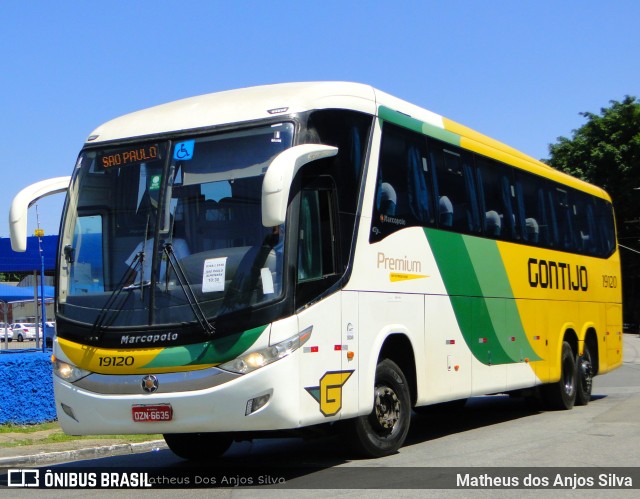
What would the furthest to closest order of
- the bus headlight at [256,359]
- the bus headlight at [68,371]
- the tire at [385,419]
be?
1. the tire at [385,419]
2. the bus headlight at [68,371]
3. the bus headlight at [256,359]

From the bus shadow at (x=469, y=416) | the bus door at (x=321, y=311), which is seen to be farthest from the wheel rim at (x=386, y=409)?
the bus shadow at (x=469, y=416)

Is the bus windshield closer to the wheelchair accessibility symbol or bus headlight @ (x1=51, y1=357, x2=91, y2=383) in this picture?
the wheelchair accessibility symbol

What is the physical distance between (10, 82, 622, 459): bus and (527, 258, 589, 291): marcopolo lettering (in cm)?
336

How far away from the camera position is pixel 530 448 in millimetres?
10797

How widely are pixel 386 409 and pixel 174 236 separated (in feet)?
9.96

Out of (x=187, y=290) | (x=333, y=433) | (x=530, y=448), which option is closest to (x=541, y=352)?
(x=530, y=448)

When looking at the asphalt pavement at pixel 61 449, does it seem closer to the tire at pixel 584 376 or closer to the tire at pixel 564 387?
the tire at pixel 564 387

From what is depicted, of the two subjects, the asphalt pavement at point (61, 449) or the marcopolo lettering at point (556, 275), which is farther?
the marcopolo lettering at point (556, 275)

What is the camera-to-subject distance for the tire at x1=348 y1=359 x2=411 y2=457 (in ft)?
32.4

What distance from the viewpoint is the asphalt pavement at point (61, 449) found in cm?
1164

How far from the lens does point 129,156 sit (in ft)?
31.5

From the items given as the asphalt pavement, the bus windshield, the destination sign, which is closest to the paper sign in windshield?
the bus windshield

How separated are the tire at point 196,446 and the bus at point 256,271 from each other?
0.04 m

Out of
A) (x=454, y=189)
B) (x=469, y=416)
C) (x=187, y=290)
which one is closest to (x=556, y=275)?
(x=469, y=416)
